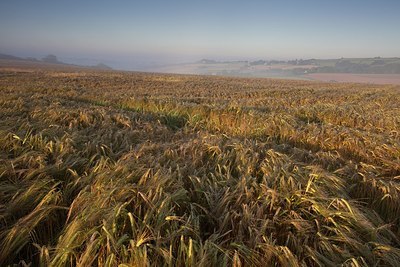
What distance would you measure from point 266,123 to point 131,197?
5731mm

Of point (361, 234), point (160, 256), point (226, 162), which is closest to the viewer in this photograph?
point (160, 256)

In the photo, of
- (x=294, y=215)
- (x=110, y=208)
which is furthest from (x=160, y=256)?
(x=294, y=215)

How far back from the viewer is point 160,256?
2.23 m

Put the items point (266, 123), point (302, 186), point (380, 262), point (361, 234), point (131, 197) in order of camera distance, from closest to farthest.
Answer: point (380, 262) → point (361, 234) → point (131, 197) → point (302, 186) → point (266, 123)

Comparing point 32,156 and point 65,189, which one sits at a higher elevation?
point 32,156

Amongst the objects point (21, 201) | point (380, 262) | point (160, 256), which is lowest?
point (380, 262)

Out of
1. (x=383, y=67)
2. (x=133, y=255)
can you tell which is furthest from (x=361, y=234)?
(x=383, y=67)

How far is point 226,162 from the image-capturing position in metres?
4.23

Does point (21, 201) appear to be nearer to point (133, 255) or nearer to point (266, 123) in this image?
point (133, 255)

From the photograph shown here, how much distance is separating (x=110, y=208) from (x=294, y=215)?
1.99 m

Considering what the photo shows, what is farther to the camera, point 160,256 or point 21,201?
point 21,201

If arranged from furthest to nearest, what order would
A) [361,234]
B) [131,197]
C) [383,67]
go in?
[383,67]
[131,197]
[361,234]

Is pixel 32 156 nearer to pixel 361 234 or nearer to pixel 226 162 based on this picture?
pixel 226 162

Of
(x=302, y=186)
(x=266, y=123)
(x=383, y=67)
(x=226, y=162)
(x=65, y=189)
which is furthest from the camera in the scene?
(x=383, y=67)
